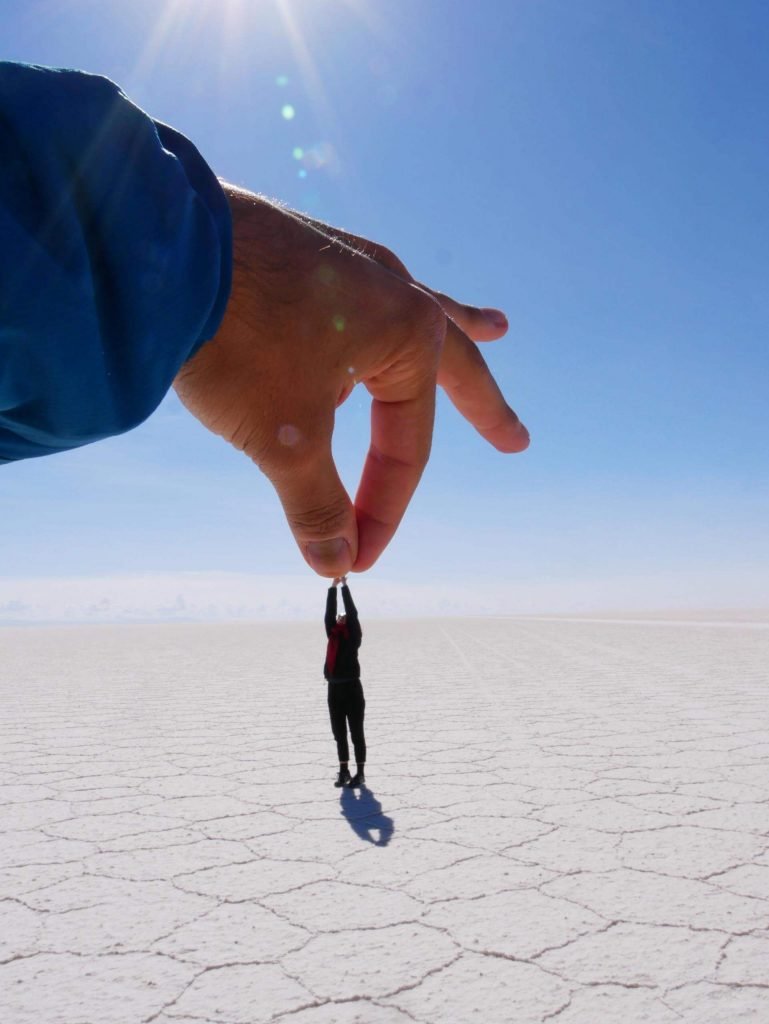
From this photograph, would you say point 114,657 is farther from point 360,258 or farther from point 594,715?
point 360,258

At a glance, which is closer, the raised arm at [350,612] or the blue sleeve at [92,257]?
the blue sleeve at [92,257]

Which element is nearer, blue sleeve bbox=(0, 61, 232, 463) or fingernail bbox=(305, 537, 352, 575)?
blue sleeve bbox=(0, 61, 232, 463)

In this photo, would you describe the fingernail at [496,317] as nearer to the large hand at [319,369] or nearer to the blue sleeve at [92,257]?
the large hand at [319,369]

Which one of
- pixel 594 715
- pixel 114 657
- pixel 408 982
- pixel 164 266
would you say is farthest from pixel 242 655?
pixel 164 266

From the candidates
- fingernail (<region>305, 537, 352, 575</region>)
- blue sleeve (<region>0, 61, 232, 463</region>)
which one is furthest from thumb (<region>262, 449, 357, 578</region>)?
blue sleeve (<region>0, 61, 232, 463</region>)

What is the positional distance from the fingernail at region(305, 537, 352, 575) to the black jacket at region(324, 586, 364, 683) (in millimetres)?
1611

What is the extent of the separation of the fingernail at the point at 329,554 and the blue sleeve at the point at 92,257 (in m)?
0.42

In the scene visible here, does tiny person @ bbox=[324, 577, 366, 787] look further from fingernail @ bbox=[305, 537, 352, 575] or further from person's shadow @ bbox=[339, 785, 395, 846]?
fingernail @ bbox=[305, 537, 352, 575]

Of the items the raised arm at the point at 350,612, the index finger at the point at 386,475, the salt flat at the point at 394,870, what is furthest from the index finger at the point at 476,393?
the raised arm at the point at 350,612

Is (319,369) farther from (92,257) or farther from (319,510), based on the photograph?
(92,257)

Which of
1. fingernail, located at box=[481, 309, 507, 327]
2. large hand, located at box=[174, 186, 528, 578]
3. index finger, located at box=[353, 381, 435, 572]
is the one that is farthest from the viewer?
fingernail, located at box=[481, 309, 507, 327]

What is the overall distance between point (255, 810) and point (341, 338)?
5.92 feet

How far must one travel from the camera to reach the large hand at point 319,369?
0.66m

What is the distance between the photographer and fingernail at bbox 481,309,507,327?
131cm
